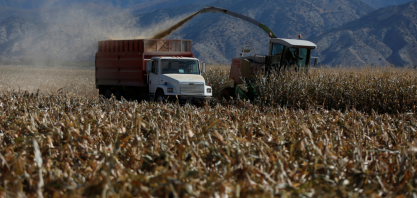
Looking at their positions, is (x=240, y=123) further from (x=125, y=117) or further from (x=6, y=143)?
(x=6, y=143)

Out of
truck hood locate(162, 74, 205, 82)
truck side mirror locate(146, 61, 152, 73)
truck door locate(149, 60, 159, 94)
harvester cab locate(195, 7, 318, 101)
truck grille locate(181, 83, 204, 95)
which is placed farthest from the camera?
harvester cab locate(195, 7, 318, 101)

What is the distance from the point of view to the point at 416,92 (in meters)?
12.2

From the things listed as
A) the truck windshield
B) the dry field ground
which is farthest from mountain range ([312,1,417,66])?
the dry field ground

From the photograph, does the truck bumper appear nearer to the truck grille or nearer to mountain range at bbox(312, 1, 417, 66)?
the truck grille

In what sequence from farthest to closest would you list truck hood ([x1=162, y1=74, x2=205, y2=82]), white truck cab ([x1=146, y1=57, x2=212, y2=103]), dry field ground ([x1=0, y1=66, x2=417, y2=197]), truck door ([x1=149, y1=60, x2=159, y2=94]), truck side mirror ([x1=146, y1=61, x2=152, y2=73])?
truck side mirror ([x1=146, y1=61, x2=152, y2=73]), truck door ([x1=149, y1=60, x2=159, y2=94]), truck hood ([x1=162, y1=74, x2=205, y2=82]), white truck cab ([x1=146, y1=57, x2=212, y2=103]), dry field ground ([x1=0, y1=66, x2=417, y2=197])

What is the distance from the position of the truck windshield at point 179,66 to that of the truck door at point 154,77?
27 centimetres

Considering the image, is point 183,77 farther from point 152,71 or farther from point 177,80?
point 152,71

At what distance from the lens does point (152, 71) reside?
14422 mm

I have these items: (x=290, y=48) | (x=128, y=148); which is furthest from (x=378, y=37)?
(x=128, y=148)

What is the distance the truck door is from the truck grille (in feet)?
4.55

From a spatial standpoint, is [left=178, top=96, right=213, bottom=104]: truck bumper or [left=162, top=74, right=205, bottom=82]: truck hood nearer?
[left=178, top=96, right=213, bottom=104]: truck bumper

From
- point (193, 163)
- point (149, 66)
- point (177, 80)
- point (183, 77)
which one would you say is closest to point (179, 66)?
point (183, 77)

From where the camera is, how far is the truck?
43.8 feet

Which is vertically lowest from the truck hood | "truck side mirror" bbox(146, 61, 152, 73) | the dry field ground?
the truck hood
